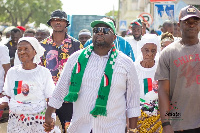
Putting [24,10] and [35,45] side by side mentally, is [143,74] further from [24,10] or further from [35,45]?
[24,10]

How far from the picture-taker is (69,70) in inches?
178

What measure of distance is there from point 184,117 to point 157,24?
1001 centimetres

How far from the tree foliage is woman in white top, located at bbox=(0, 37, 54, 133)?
57701 millimetres

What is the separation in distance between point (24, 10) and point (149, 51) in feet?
196

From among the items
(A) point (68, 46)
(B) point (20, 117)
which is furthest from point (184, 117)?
(A) point (68, 46)

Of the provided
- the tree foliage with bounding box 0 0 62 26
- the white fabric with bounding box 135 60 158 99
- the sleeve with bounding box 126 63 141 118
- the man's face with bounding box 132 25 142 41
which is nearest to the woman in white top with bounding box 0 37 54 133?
the white fabric with bounding box 135 60 158 99

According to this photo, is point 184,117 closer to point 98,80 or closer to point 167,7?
point 98,80

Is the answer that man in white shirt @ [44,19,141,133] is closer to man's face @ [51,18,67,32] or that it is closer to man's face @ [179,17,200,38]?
man's face @ [179,17,200,38]

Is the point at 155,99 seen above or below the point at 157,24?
below

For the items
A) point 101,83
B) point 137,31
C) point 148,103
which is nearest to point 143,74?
point 148,103

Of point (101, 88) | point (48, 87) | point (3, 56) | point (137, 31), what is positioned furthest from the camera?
point (137, 31)

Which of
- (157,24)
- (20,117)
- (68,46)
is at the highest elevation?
(157,24)

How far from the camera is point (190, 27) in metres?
4.36

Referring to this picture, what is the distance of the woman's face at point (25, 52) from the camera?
543 cm
